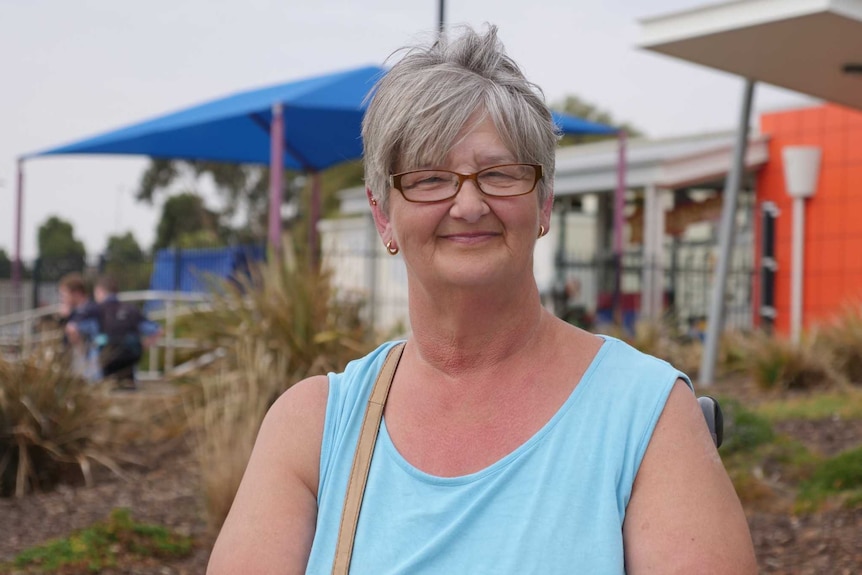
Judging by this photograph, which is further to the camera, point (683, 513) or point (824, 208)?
point (824, 208)

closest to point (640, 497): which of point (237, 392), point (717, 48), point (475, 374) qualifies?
point (475, 374)

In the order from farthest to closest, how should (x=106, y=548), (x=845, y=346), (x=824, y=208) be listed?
1. (x=824, y=208)
2. (x=845, y=346)
3. (x=106, y=548)

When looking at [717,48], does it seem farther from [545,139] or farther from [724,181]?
A: [724,181]

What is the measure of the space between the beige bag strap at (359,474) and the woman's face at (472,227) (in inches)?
9.4

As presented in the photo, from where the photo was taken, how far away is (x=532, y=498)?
174cm

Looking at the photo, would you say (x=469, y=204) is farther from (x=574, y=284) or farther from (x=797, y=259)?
(x=797, y=259)

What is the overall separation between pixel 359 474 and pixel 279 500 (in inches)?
5.6

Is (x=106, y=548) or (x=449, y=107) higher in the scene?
(x=449, y=107)

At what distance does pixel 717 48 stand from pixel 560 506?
955 centimetres

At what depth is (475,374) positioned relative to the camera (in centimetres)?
194

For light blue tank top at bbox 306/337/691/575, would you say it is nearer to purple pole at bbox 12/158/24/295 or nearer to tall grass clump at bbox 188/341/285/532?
tall grass clump at bbox 188/341/285/532

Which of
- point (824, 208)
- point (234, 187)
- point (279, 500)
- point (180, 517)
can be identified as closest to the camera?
point (279, 500)

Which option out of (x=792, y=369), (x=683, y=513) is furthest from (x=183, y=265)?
(x=683, y=513)

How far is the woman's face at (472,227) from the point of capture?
1.81m
